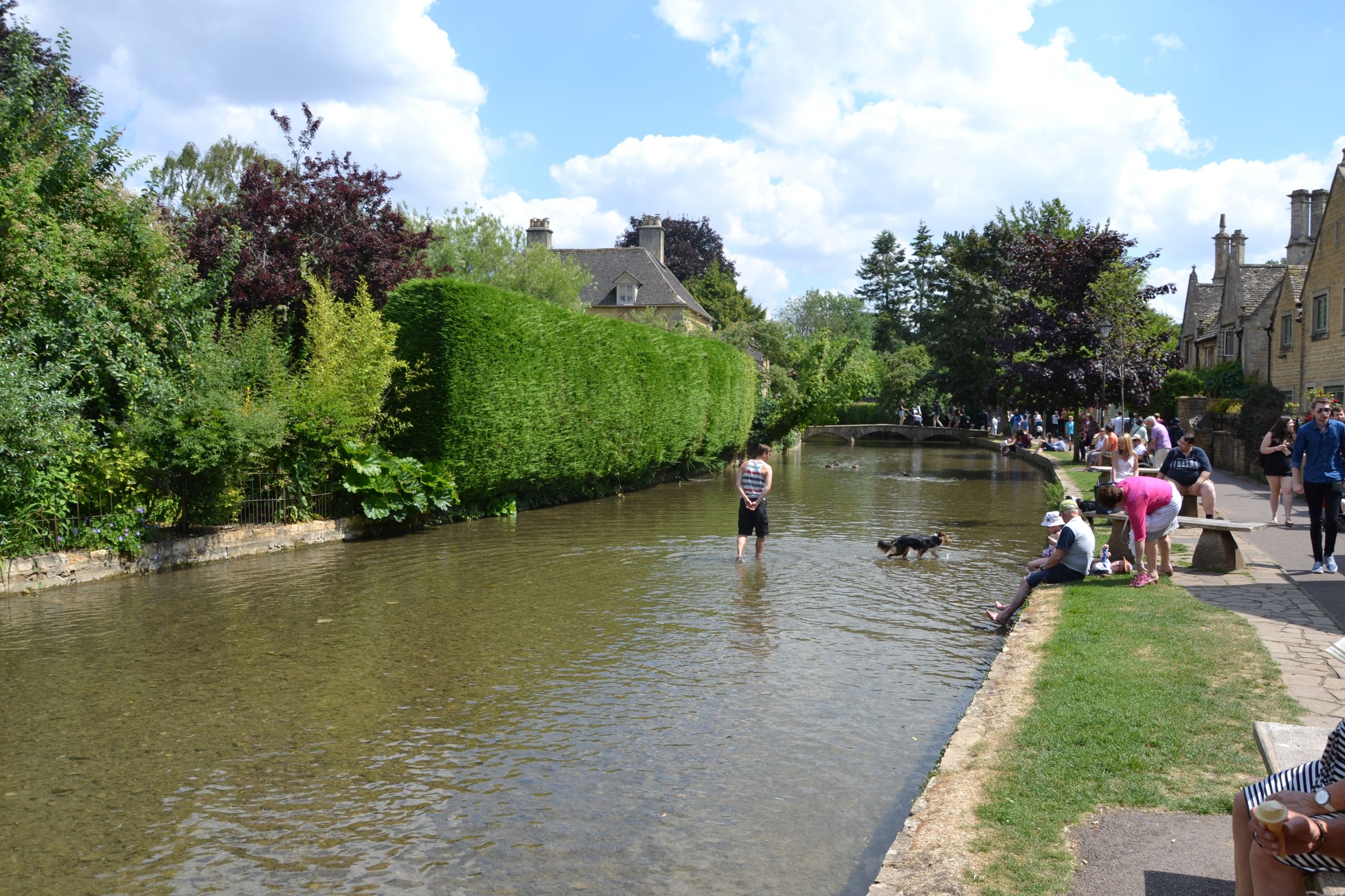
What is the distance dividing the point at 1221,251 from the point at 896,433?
21308mm

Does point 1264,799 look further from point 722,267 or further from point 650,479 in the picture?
point 722,267

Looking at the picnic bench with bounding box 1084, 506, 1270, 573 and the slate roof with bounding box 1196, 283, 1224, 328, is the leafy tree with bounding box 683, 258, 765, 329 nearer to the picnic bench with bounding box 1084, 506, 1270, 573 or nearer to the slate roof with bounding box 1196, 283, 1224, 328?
the slate roof with bounding box 1196, 283, 1224, 328

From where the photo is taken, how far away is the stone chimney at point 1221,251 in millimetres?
56219

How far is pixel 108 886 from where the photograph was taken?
4.77 m

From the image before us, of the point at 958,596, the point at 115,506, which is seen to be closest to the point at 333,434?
the point at 115,506

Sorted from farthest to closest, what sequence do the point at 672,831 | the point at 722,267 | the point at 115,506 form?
1. the point at 722,267
2. the point at 115,506
3. the point at 672,831

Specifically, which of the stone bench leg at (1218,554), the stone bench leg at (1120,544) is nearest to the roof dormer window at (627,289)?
the stone bench leg at (1120,544)

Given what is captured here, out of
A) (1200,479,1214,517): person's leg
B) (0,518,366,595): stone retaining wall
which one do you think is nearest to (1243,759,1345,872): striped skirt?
(1200,479,1214,517): person's leg

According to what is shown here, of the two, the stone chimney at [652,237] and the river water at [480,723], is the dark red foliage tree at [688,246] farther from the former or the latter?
the river water at [480,723]

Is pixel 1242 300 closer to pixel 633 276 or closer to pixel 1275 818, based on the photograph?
pixel 633 276

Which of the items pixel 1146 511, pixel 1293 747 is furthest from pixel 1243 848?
pixel 1146 511

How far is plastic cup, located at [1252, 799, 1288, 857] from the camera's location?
3125 millimetres

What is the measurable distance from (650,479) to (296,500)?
1304cm

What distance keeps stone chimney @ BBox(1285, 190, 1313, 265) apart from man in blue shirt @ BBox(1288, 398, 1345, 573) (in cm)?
3839
